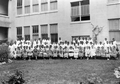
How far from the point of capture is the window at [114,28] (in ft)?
51.1

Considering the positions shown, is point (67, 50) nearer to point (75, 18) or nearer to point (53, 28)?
point (75, 18)

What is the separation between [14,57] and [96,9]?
365 inches

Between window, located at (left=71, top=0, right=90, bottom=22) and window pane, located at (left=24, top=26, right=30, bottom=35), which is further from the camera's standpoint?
window pane, located at (left=24, top=26, right=30, bottom=35)

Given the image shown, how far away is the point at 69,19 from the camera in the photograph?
18141 mm

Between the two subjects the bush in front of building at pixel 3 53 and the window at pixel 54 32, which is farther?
the window at pixel 54 32

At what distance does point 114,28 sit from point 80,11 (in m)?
4.03

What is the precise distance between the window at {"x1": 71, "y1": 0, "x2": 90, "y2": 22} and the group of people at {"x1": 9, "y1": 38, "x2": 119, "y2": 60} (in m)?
3.23

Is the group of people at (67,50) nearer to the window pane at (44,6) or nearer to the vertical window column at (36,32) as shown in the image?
the vertical window column at (36,32)

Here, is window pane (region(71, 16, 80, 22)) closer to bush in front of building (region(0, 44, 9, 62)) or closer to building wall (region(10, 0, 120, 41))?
building wall (region(10, 0, 120, 41))

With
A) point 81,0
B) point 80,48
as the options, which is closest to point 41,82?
point 80,48

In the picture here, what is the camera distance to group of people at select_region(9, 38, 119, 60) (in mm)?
13724

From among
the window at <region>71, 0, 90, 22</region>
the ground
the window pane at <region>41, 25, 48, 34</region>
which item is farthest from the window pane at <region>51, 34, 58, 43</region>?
the ground

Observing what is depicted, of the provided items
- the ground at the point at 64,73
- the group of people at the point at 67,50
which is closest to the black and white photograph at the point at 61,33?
the group of people at the point at 67,50

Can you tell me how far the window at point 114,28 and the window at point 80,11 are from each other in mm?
2532
